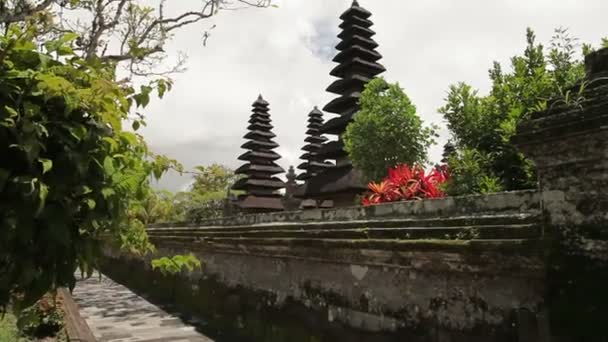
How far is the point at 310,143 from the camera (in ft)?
126

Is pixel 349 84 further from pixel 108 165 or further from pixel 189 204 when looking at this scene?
pixel 108 165

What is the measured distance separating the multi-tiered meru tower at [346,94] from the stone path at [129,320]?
9.16 meters

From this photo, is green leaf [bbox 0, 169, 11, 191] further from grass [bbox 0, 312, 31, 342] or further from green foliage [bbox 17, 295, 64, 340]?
green foliage [bbox 17, 295, 64, 340]

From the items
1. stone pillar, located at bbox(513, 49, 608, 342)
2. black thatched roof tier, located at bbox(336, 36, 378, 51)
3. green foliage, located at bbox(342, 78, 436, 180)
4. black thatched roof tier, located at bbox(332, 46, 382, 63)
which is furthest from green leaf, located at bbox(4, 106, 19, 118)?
black thatched roof tier, located at bbox(336, 36, 378, 51)

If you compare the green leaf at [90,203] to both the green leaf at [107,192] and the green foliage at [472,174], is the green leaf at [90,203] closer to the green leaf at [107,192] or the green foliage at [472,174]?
the green leaf at [107,192]

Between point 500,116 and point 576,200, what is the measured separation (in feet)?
9.70

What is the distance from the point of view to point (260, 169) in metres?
28.6

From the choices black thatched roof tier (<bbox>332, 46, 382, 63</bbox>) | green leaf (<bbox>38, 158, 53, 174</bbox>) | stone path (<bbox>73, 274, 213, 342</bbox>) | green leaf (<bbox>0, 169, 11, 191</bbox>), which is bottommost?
stone path (<bbox>73, 274, 213, 342</bbox>)

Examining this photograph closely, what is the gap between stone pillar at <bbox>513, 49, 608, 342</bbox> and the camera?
288cm

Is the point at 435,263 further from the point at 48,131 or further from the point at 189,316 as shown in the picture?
the point at 189,316

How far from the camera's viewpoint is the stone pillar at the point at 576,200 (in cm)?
288

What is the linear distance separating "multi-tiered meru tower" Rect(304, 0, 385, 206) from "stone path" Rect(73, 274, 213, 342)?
9159 mm

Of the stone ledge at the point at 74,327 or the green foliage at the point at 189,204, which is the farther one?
the stone ledge at the point at 74,327

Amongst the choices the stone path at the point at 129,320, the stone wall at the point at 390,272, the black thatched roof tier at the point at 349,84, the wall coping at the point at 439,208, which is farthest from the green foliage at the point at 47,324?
the black thatched roof tier at the point at 349,84
